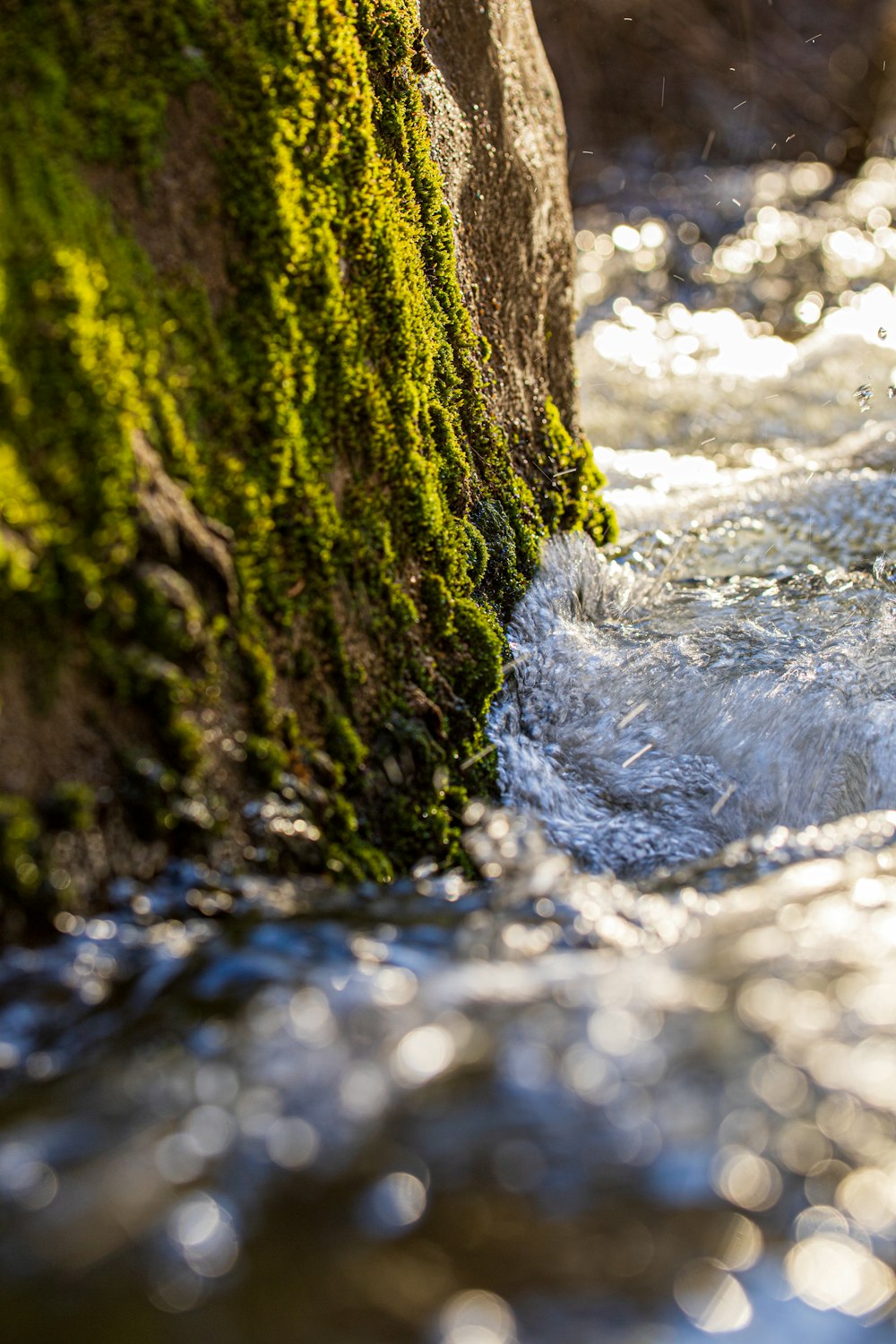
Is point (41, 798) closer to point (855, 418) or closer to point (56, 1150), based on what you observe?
point (56, 1150)

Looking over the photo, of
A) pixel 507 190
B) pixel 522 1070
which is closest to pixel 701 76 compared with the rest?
pixel 507 190

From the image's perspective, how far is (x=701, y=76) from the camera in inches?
607

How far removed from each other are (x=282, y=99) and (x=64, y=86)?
1.70 ft

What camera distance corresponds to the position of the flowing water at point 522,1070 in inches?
59.1

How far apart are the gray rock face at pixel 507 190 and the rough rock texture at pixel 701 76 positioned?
11665 mm

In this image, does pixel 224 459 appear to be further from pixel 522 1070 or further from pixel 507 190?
pixel 507 190

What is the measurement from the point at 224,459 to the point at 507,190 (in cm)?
201

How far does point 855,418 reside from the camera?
297 inches

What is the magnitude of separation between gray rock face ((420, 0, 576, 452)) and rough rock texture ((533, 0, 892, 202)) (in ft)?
38.3

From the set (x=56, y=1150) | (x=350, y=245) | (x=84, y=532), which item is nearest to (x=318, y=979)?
(x=56, y=1150)

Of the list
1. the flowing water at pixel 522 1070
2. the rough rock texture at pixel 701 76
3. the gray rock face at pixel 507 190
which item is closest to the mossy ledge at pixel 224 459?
the flowing water at pixel 522 1070

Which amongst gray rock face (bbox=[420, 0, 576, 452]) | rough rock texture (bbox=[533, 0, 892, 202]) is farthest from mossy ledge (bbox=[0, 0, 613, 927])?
rough rock texture (bbox=[533, 0, 892, 202])

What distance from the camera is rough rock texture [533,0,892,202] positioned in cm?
1498

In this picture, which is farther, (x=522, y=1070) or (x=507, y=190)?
(x=507, y=190)
